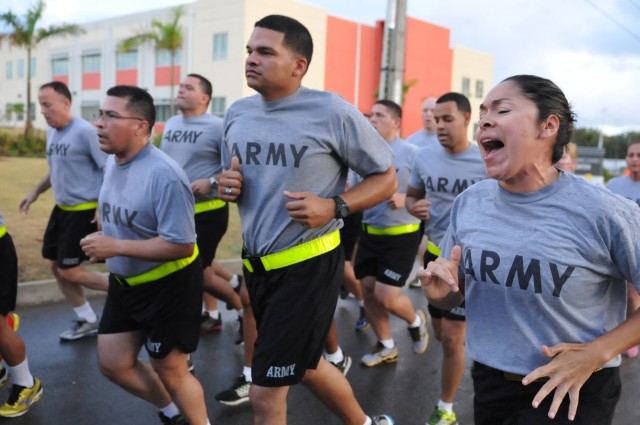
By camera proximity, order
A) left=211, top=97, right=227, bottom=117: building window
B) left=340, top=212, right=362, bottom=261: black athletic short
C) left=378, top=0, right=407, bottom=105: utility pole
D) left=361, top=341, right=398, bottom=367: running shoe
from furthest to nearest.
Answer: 1. left=211, top=97, right=227, bottom=117: building window
2. left=378, top=0, right=407, bottom=105: utility pole
3. left=340, top=212, right=362, bottom=261: black athletic short
4. left=361, top=341, right=398, bottom=367: running shoe

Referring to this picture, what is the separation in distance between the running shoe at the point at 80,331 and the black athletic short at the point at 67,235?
21.9 inches

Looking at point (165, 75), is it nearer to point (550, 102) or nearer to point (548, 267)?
point (550, 102)

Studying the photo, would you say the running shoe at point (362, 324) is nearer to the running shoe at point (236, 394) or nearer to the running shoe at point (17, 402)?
the running shoe at point (236, 394)

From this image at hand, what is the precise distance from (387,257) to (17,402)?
2.98 m

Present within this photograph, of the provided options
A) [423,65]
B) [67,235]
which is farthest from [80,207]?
[423,65]

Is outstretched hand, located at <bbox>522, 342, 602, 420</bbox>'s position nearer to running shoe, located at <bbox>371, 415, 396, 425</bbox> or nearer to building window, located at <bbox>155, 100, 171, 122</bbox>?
running shoe, located at <bbox>371, 415, 396, 425</bbox>

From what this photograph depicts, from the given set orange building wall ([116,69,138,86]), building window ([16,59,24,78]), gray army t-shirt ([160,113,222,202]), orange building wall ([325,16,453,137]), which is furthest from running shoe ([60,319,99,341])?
building window ([16,59,24,78])

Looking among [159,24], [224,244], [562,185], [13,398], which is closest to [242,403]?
[13,398]

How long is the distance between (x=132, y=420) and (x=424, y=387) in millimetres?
2182

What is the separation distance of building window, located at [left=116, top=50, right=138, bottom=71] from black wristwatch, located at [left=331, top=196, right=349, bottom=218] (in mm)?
37527

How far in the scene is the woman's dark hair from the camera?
2.13 meters

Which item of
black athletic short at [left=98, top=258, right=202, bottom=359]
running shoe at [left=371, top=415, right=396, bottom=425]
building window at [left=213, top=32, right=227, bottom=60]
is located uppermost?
building window at [left=213, top=32, right=227, bottom=60]

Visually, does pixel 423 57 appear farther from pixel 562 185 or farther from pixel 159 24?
pixel 562 185

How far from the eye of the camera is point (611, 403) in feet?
7.25
